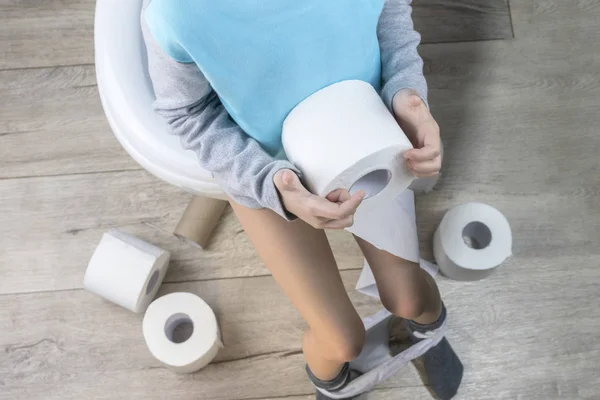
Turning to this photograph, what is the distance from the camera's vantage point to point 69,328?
3.45 ft

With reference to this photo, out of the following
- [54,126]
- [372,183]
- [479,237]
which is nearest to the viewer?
[372,183]

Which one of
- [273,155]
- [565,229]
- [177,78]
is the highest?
[177,78]

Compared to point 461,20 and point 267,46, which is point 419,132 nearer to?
point 267,46

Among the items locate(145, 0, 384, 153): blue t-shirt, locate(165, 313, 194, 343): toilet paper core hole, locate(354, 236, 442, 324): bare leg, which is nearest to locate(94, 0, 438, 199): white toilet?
locate(145, 0, 384, 153): blue t-shirt

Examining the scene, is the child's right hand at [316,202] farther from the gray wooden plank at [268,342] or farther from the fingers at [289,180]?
the gray wooden plank at [268,342]

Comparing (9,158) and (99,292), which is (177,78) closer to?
(99,292)

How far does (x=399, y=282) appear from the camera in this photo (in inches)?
32.3

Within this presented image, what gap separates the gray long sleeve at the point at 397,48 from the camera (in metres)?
0.66

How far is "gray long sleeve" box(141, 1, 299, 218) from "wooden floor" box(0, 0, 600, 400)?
460 mm

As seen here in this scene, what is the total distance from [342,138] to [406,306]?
1.21 ft

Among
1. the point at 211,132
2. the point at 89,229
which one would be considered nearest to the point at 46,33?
the point at 89,229

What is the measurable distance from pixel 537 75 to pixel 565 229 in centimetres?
30

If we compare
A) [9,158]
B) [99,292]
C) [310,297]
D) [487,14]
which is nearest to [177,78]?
[310,297]

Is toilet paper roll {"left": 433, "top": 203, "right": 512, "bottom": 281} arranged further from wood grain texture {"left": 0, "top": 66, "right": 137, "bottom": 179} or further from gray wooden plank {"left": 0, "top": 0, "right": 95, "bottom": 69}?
gray wooden plank {"left": 0, "top": 0, "right": 95, "bottom": 69}
